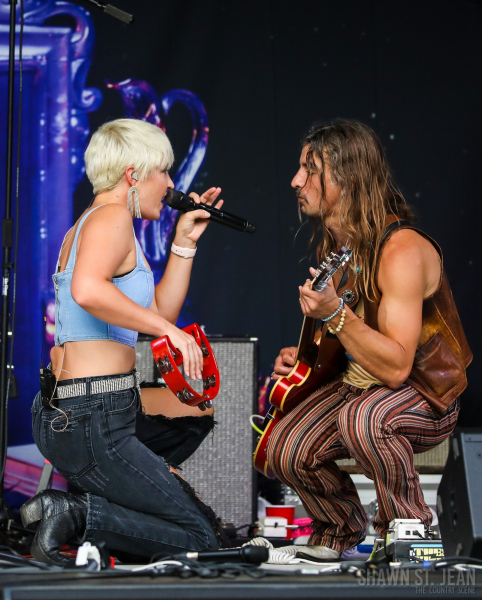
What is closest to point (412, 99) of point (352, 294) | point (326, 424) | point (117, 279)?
point (352, 294)

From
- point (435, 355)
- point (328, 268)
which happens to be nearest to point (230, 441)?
point (435, 355)

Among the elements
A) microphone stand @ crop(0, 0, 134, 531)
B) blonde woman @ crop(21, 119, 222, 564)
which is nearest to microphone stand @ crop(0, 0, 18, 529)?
microphone stand @ crop(0, 0, 134, 531)

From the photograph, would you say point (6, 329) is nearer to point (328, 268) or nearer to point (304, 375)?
point (304, 375)

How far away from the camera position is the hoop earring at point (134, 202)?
2416 millimetres

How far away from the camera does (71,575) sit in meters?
1.47

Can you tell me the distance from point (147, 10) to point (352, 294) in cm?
220

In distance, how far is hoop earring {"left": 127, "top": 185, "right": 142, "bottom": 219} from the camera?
2416mm

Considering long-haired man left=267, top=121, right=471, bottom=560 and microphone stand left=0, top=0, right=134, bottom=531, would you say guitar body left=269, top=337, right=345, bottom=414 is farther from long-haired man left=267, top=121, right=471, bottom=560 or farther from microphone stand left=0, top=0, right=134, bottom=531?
microphone stand left=0, top=0, right=134, bottom=531

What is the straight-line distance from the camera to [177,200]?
8.62 feet

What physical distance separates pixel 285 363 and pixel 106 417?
3.00ft

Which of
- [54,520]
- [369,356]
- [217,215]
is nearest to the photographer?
[54,520]

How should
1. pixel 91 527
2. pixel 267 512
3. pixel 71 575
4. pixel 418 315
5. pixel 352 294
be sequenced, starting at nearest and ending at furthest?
pixel 71 575
pixel 91 527
pixel 418 315
pixel 352 294
pixel 267 512

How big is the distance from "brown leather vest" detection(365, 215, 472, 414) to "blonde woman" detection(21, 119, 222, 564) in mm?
839

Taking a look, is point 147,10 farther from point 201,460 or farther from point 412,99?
point 201,460
